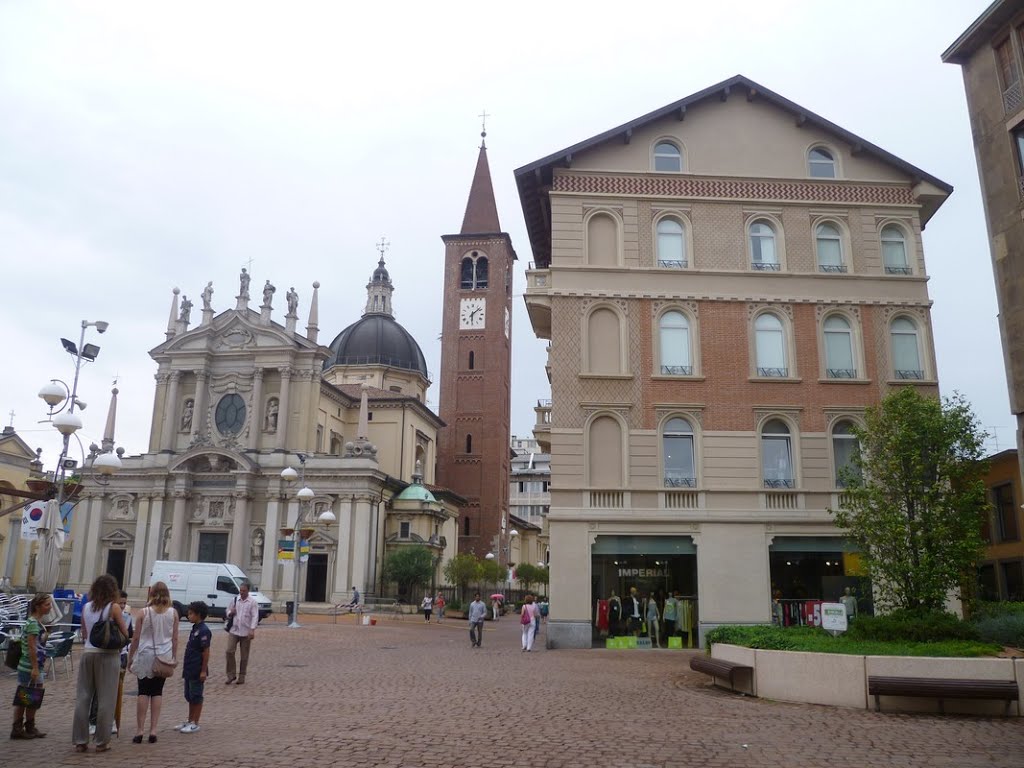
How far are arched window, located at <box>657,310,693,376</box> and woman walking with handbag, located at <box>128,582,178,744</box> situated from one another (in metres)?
19.5

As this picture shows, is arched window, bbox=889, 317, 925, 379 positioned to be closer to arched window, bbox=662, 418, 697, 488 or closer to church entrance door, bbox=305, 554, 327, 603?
arched window, bbox=662, 418, 697, 488

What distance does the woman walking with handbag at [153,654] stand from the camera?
9.68m

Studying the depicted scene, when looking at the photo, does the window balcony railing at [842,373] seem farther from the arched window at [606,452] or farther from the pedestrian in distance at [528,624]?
the pedestrian in distance at [528,624]

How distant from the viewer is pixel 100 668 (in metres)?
9.39

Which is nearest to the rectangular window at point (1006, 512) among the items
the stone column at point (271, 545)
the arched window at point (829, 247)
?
the arched window at point (829, 247)

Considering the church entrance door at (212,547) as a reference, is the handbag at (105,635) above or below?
below

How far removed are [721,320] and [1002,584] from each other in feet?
54.7

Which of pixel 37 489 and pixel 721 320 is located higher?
pixel 721 320

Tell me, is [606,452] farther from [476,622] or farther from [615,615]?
[476,622]

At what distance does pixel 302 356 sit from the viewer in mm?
58812

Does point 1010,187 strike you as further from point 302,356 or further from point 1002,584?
point 302,356

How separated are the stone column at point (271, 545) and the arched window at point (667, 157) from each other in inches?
1394

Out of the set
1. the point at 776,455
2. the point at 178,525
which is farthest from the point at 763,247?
the point at 178,525

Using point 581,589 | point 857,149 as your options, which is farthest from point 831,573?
point 857,149
